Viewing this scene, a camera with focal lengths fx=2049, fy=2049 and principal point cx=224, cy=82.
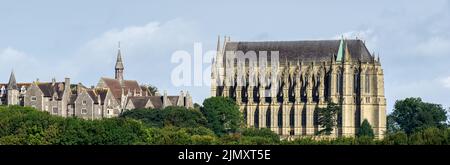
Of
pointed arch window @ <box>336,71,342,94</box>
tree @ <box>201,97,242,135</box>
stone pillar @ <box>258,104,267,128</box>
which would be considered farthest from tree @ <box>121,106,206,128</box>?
pointed arch window @ <box>336,71,342,94</box>

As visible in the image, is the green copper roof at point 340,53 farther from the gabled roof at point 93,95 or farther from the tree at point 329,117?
the gabled roof at point 93,95

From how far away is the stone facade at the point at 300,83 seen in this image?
582 feet

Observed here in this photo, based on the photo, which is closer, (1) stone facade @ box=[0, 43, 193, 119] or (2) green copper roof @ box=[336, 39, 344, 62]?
(1) stone facade @ box=[0, 43, 193, 119]

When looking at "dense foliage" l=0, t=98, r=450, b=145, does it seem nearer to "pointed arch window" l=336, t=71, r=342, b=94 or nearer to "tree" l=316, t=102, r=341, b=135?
"tree" l=316, t=102, r=341, b=135

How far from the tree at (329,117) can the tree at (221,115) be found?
734 cm

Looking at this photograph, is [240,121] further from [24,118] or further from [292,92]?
[24,118]

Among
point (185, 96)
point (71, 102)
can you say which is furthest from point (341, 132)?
point (71, 102)

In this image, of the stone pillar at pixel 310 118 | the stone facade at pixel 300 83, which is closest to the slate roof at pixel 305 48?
the stone facade at pixel 300 83

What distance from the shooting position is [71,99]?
164m

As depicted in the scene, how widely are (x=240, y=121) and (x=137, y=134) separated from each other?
5223 centimetres

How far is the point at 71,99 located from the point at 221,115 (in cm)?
1434

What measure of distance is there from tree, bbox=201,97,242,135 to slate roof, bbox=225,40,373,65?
11.4 m

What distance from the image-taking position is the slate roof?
18112 cm

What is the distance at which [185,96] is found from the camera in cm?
17900
